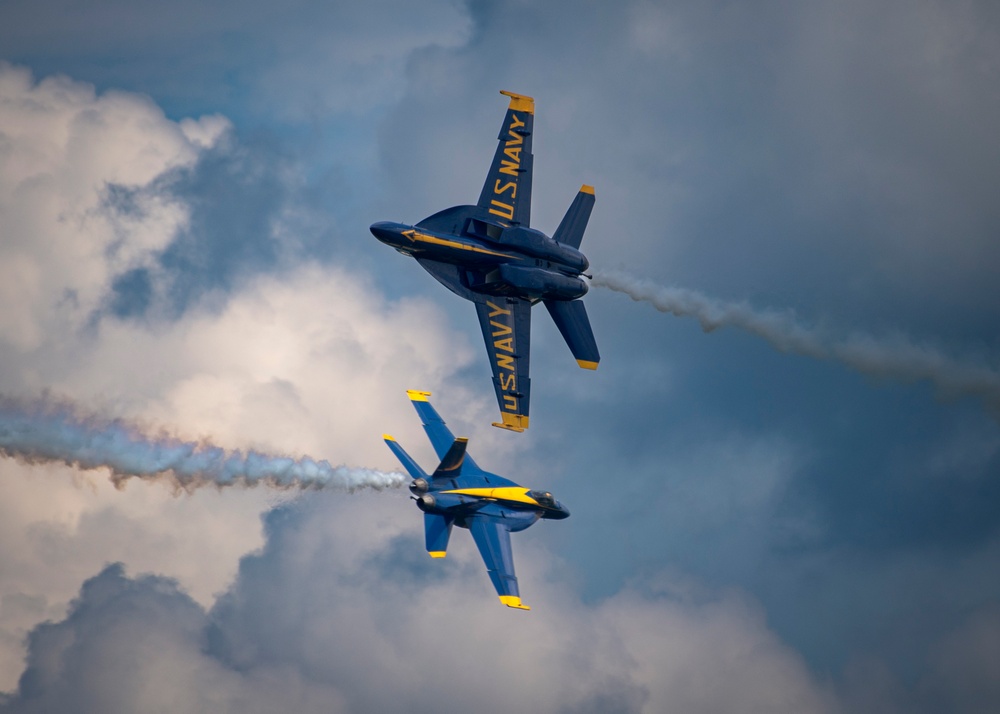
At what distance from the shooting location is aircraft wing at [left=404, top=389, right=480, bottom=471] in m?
98.4

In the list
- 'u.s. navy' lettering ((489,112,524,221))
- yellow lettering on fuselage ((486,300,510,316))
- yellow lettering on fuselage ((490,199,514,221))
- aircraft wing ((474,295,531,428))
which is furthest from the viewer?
'u.s. navy' lettering ((489,112,524,221))

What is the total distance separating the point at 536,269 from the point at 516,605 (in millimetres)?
21506

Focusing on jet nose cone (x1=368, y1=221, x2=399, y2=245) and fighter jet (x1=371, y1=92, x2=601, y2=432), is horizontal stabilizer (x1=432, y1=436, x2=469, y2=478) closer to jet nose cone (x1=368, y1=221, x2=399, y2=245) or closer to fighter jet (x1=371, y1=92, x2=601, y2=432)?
fighter jet (x1=371, y1=92, x2=601, y2=432)

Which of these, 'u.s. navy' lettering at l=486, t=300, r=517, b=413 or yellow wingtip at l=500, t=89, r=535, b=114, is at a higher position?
yellow wingtip at l=500, t=89, r=535, b=114

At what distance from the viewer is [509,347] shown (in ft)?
283

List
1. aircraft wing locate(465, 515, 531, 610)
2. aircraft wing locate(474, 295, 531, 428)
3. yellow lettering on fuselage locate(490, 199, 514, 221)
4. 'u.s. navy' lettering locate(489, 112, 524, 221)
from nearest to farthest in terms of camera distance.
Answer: aircraft wing locate(474, 295, 531, 428), yellow lettering on fuselage locate(490, 199, 514, 221), 'u.s. navy' lettering locate(489, 112, 524, 221), aircraft wing locate(465, 515, 531, 610)

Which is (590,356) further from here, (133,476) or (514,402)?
(133,476)

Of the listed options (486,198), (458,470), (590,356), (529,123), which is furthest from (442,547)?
(529,123)

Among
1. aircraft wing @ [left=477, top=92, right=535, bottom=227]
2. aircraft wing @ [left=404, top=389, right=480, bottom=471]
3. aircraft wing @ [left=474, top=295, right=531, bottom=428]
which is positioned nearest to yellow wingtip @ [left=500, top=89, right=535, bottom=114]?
aircraft wing @ [left=477, top=92, right=535, bottom=227]

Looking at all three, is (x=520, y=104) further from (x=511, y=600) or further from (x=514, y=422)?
(x=511, y=600)

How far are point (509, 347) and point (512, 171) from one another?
11.1 metres

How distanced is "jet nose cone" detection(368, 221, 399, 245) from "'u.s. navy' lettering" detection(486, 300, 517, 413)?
7.76 m

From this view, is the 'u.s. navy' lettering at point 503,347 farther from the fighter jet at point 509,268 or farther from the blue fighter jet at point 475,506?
the blue fighter jet at point 475,506

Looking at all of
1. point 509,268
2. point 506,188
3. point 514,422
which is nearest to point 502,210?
point 506,188
